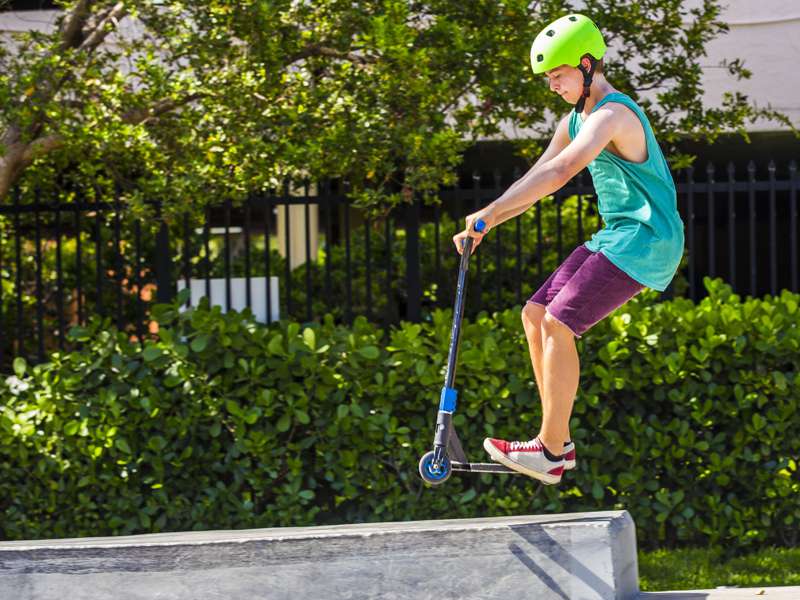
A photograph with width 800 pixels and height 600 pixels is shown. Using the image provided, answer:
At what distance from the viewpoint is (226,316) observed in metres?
6.70

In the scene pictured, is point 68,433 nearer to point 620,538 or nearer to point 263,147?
point 263,147

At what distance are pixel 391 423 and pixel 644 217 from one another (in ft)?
8.83

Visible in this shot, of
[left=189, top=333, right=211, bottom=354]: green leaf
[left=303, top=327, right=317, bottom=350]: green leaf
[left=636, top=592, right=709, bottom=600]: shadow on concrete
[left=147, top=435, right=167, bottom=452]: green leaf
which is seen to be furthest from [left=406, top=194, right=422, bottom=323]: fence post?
[left=636, top=592, right=709, bottom=600]: shadow on concrete

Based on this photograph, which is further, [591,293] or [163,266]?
[163,266]

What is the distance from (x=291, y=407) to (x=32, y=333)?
15.0 ft

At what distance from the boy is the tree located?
2089mm

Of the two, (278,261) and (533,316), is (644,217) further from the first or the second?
(278,261)

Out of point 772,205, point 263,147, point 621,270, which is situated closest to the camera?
point 621,270

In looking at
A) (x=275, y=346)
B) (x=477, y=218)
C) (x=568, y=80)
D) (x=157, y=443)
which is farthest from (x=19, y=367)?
(x=568, y=80)

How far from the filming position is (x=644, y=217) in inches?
165

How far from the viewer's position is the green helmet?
13.7ft

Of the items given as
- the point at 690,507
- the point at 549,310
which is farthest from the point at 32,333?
the point at 549,310

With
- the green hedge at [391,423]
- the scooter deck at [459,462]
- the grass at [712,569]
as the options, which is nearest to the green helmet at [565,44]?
the scooter deck at [459,462]

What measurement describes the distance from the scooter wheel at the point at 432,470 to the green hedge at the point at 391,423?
2.15 m
